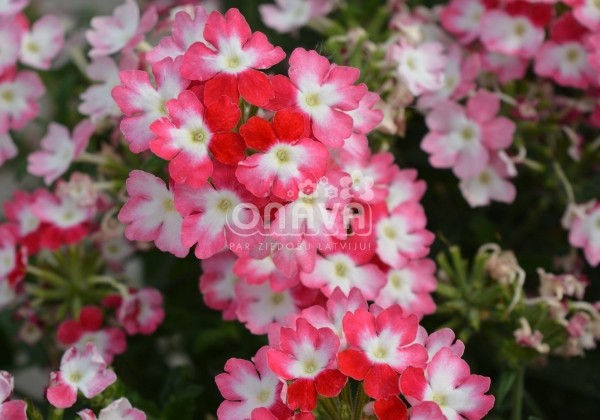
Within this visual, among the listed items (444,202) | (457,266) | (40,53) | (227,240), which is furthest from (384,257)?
(40,53)

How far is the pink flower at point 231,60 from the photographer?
2.81 ft

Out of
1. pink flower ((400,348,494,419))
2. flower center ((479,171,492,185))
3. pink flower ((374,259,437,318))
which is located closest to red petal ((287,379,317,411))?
pink flower ((400,348,494,419))

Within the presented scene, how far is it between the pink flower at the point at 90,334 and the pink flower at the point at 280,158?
0.36 m

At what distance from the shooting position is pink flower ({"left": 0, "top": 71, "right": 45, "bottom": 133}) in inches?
45.8

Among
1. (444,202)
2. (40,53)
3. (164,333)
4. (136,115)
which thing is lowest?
(164,333)

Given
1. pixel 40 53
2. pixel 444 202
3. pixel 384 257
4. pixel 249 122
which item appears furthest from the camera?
pixel 444 202

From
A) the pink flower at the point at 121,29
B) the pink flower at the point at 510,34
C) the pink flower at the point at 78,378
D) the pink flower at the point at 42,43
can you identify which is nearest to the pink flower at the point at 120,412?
the pink flower at the point at 78,378

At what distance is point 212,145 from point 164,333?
0.51 meters

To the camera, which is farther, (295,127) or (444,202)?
(444,202)

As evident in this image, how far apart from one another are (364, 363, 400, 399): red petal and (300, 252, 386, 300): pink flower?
16 centimetres

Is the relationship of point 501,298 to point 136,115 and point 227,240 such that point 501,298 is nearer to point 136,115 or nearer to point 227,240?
point 227,240

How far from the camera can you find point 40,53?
1212 mm

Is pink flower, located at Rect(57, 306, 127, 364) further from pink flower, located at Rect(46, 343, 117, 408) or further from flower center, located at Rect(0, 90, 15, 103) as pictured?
flower center, located at Rect(0, 90, 15, 103)

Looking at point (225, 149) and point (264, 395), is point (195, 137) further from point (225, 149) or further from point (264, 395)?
point (264, 395)
